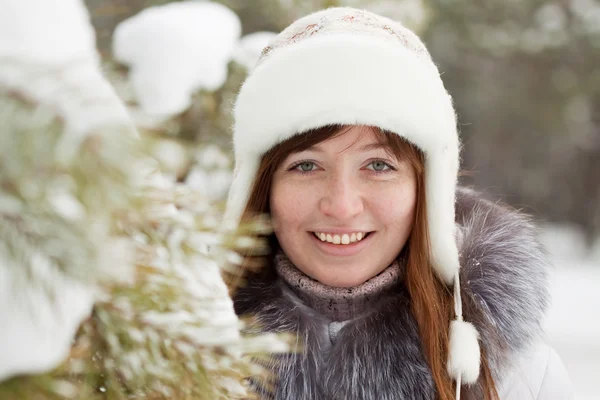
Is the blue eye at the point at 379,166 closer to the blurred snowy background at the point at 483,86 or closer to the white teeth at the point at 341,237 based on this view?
the white teeth at the point at 341,237

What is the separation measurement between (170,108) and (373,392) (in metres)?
0.80

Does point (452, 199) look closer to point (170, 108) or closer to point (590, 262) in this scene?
point (170, 108)

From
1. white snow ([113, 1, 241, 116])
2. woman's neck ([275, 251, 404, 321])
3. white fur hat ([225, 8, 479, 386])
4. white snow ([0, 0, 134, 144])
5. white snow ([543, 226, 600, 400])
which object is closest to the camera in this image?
white snow ([0, 0, 134, 144])

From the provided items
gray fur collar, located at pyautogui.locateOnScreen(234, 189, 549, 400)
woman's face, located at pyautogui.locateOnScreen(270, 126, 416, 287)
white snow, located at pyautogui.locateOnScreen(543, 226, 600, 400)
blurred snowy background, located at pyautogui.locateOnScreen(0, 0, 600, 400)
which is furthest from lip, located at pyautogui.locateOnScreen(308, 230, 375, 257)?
white snow, located at pyautogui.locateOnScreen(543, 226, 600, 400)

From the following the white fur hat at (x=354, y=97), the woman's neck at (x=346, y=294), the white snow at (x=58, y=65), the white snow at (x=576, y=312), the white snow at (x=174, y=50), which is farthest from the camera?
the white snow at (x=576, y=312)

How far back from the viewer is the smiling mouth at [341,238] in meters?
1.17

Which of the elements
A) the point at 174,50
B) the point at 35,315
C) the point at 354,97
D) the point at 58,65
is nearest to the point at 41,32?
the point at 58,65

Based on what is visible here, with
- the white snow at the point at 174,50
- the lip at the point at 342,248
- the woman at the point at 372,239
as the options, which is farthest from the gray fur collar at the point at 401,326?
the white snow at the point at 174,50

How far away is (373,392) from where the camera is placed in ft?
3.71

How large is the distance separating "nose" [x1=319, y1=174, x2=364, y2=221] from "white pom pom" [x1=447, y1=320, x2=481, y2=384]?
0.83 feet

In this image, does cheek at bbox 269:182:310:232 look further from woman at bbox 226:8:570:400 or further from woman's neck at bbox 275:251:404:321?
woman's neck at bbox 275:251:404:321

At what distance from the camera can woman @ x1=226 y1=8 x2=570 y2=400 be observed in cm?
111

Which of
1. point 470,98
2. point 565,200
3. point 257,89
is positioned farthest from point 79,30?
point 565,200

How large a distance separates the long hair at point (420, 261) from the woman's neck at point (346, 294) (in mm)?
36
